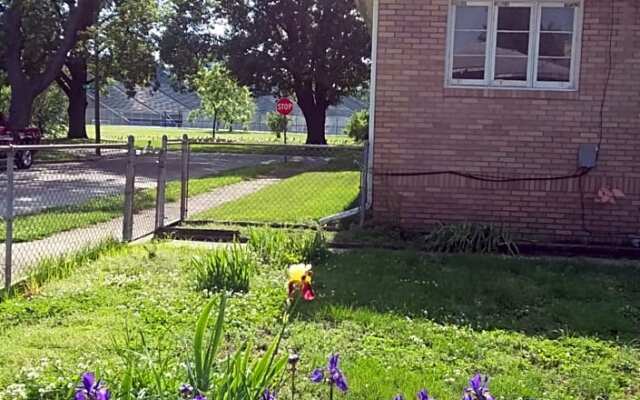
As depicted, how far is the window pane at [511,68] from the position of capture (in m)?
8.71

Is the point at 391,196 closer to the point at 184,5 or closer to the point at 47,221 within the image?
the point at 47,221

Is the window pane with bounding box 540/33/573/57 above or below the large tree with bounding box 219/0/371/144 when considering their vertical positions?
below

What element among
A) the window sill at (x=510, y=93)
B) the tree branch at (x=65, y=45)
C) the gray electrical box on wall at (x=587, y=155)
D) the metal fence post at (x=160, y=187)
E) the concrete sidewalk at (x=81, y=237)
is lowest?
the concrete sidewalk at (x=81, y=237)

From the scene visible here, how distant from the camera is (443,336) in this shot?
4973mm

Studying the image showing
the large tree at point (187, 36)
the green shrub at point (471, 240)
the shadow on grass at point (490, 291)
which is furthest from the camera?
the large tree at point (187, 36)

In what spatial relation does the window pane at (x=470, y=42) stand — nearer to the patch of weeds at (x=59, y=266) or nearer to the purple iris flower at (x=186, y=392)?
the patch of weeds at (x=59, y=266)

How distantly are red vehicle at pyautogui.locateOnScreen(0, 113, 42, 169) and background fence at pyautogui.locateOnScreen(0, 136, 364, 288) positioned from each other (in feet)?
9.31

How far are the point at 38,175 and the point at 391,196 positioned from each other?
532cm

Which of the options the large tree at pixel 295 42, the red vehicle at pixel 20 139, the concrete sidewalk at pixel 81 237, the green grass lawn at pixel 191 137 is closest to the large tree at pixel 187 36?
the large tree at pixel 295 42

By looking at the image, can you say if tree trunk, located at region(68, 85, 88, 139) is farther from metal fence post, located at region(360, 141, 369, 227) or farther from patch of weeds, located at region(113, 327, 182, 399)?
patch of weeds, located at region(113, 327, 182, 399)

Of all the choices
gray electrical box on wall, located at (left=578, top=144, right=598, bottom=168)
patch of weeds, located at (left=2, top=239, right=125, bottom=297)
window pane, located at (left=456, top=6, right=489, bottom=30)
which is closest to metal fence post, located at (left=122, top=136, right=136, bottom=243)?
patch of weeds, located at (left=2, top=239, right=125, bottom=297)

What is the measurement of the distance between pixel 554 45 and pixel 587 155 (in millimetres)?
1417

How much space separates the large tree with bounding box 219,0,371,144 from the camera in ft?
109

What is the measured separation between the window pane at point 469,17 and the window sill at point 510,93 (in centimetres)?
78
